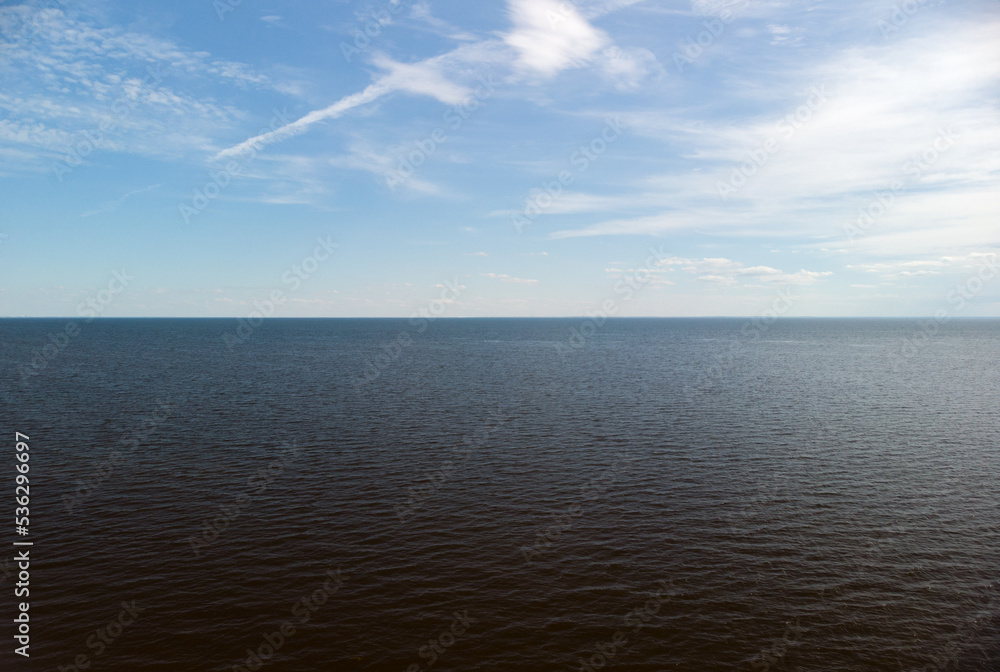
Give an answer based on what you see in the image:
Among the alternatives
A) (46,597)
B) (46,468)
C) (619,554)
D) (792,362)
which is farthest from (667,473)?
(792,362)

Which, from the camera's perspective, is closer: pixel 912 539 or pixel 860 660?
pixel 860 660

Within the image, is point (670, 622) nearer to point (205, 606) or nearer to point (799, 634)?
point (799, 634)

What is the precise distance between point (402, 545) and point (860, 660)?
24251 millimetres

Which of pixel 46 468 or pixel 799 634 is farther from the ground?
pixel 46 468

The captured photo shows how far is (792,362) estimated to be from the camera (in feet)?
439

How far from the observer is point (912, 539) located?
109 feet

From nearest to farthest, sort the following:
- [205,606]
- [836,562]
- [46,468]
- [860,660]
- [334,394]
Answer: [860,660] < [205,606] < [836,562] < [46,468] < [334,394]

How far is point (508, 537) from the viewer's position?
3331cm

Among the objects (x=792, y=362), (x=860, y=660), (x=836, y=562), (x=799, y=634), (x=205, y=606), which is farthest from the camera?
(x=792, y=362)

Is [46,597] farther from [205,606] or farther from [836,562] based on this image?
[836,562]

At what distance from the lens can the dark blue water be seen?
23.5 meters

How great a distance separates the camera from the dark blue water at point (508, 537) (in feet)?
77.2

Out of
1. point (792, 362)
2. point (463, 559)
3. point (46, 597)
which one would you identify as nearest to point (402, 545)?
point (463, 559)

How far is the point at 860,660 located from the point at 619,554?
12.3 metres
